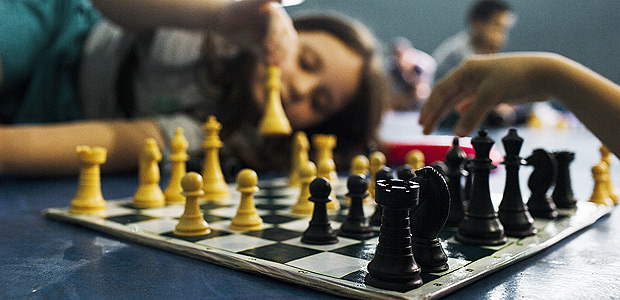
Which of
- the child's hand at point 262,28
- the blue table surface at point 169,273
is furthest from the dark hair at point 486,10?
the blue table surface at point 169,273

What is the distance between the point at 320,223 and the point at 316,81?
137 cm

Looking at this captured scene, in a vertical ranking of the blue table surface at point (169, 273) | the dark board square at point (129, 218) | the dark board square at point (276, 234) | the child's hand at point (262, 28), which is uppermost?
the child's hand at point (262, 28)

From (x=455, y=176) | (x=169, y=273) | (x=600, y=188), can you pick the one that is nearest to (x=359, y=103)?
(x=600, y=188)

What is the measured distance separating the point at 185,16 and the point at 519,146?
158 cm

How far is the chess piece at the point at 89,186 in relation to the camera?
3.99ft

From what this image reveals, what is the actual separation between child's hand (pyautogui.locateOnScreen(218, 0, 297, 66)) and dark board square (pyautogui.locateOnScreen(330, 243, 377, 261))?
999 millimetres

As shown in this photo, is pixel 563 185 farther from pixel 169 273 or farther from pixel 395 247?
pixel 169 273

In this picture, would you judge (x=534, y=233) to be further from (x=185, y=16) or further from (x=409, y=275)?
(x=185, y=16)

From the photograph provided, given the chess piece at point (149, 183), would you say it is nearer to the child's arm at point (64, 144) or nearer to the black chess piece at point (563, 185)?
the child's arm at point (64, 144)

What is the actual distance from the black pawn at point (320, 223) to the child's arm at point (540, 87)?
0.35 m

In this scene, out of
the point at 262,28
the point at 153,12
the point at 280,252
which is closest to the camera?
the point at 280,252

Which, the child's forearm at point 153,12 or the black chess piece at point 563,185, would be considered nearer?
the black chess piece at point 563,185

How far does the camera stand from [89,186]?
4.07ft

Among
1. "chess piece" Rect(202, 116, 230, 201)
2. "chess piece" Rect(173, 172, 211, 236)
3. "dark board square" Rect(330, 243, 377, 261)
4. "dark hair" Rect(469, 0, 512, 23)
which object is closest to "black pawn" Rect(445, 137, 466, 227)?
"dark board square" Rect(330, 243, 377, 261)
